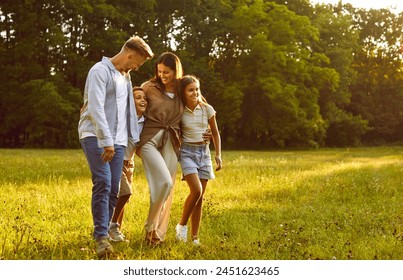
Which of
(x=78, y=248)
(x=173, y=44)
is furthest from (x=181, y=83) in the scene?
(x=173, y=44)

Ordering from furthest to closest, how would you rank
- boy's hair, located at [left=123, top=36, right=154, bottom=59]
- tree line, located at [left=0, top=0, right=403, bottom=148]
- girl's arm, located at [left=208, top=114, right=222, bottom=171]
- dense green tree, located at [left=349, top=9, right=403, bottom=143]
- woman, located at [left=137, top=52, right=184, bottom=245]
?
dense green tree, located at [left=349, top=9, right=403, bottom=143] → tree line, located at [left=0, top=0, right=403, bottom=148] → girl's arm, located at [left=208, top=114, right=222, bottom=171] → woman, located at [left=137, top=52, right=184, bottom=245] → boy's hair, located at [left=123, top=36, right=154, bottom=59]

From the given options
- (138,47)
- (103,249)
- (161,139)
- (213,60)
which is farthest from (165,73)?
(213,60)

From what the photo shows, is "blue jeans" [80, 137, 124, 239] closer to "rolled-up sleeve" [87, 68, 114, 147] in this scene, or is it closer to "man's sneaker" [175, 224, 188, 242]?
"rolled-up sleeve" [87, 68, 114, 147]

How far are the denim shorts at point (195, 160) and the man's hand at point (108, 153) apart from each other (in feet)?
3.59

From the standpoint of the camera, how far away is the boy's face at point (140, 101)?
21.1 feet

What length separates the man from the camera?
5770 mm

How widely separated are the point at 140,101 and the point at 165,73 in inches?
17.7

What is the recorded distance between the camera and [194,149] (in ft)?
22.0

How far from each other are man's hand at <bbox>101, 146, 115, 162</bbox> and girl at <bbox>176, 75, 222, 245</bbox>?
1.10 metres

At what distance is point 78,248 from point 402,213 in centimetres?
553

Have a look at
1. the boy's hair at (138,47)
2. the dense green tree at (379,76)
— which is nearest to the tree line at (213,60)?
the dense green tree at (379,76)

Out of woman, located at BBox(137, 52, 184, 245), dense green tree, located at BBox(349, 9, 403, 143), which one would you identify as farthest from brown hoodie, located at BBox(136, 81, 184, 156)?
dense green tree, located at BBox(349, 9, 403, 143)

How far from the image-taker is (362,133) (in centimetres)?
5325
